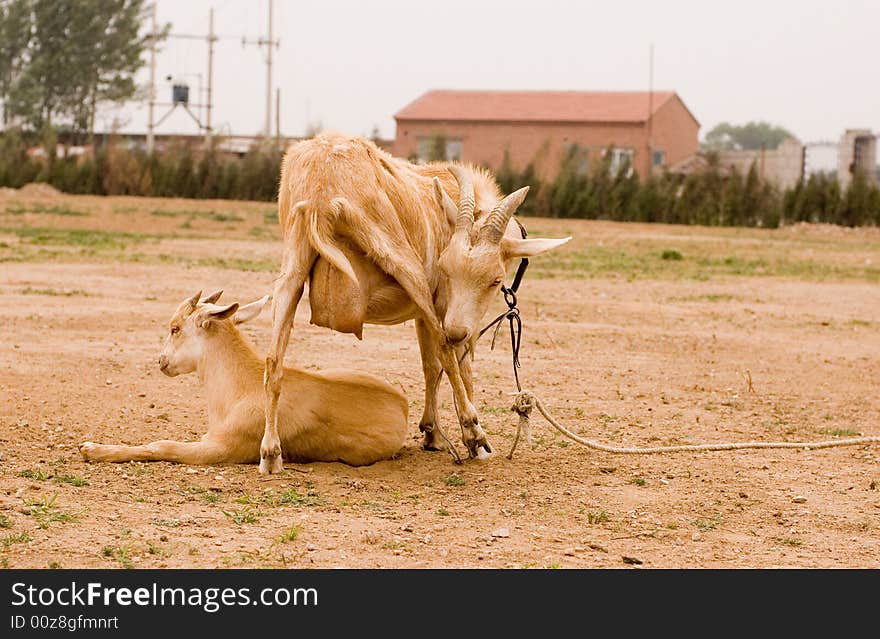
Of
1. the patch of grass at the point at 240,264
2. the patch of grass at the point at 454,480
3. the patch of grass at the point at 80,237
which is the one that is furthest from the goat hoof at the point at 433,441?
the patch of grass at the point at 80,237

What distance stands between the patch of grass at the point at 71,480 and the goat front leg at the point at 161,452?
1.59 feet

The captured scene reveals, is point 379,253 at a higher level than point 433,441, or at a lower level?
higher

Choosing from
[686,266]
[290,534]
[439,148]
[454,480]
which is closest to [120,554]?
[290,534]

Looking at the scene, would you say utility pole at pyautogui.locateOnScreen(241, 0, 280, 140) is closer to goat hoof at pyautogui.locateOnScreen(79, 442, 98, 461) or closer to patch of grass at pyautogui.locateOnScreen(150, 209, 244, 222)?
patch of grass at pyautogui.locateOnScreen(150, 209, 244, 222)

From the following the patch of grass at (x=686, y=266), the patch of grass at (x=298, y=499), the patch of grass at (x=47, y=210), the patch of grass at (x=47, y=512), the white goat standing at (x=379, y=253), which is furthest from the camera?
the patch of grass at (x=47, y=210)

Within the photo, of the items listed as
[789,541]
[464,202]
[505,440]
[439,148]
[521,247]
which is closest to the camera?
[789,541]

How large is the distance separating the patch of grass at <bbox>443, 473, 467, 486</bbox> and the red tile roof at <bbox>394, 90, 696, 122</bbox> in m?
51.5

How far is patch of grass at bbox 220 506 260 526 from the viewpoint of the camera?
21.7 feet

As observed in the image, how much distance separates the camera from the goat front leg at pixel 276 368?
303 inches

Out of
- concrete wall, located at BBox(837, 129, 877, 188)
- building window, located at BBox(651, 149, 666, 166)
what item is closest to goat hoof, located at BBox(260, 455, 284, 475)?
concrete wall, located at BBox(837, 129, 877, 188)

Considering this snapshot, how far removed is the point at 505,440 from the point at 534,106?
52.2 metres

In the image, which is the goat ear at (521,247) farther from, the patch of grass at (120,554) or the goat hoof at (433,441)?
the patch of grass at (120,554)

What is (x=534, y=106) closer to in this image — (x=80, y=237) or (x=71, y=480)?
(x=80, y=237)

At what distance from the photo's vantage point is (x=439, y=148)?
144 ft
